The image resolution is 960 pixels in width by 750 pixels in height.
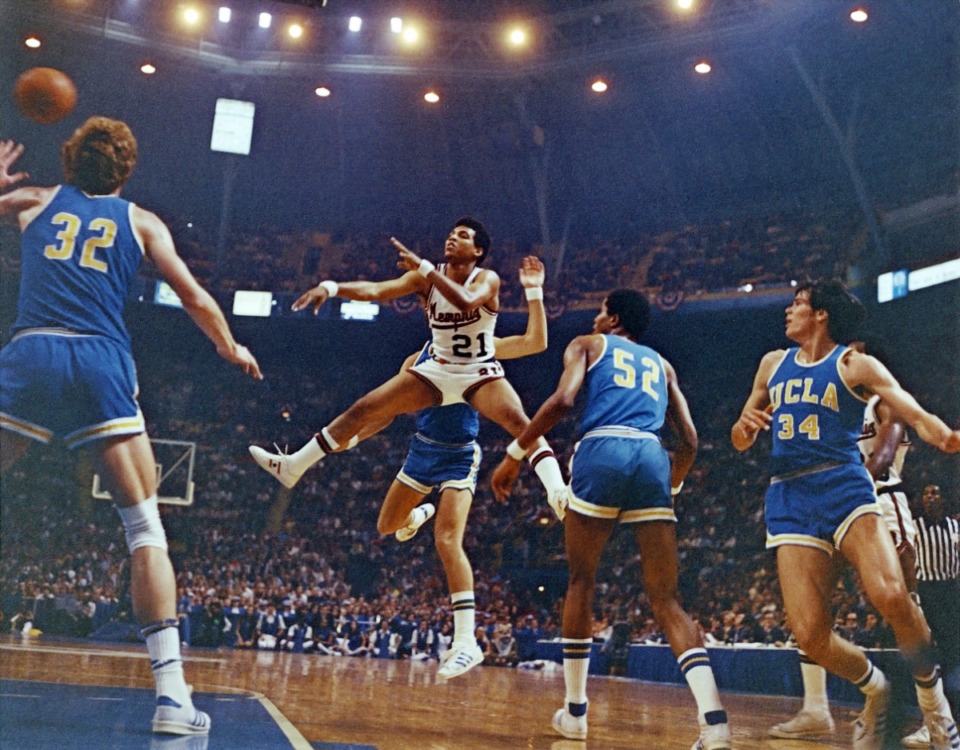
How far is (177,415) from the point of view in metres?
16.2

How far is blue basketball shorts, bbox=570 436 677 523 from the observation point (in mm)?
4691

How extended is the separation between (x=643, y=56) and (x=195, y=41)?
6839mm

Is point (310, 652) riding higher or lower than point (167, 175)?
lower

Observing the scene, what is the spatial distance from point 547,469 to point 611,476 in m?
0.99

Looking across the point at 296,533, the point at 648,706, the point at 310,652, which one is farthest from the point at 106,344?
the point at 296,533

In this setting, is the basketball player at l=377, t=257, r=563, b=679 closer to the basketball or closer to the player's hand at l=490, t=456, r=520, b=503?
the player's hand at l=490, t=456, r=520, b=503

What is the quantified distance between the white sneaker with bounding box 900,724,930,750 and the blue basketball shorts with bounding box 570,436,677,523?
6.57 feet

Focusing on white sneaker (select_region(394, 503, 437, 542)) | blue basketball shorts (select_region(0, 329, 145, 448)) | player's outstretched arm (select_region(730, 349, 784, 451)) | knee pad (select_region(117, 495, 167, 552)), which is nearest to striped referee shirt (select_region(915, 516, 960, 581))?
player's outstretched arm (select_region(730, 349, 784, 451))

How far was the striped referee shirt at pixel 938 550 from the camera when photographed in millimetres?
5941

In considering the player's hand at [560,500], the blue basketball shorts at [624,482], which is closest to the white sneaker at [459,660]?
the player's hand at [560,500]

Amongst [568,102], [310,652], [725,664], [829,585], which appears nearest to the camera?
[829,585]

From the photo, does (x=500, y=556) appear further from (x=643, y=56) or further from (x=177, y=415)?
(x=643, y=56)

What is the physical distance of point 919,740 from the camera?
527 centimetres

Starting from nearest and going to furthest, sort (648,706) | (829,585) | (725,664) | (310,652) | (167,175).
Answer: (829,585) → (648,706) → (725,664) → (310,652) → (167,175)
